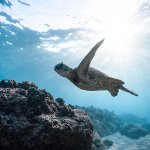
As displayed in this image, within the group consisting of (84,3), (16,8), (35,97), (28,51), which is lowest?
(35,97)

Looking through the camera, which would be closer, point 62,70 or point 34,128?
point 34,128

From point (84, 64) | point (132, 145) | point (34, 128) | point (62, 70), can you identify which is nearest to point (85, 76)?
point (84, 64)

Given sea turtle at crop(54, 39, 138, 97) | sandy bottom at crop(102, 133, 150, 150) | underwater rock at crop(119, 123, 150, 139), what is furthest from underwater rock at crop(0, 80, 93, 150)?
underwater rock at crop(119, 123, 150, 139)

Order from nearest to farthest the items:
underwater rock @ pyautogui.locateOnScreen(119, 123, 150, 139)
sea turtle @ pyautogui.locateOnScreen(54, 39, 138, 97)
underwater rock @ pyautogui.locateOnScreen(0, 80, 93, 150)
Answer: underwater rock @ pyautogui.locateOnScreen(0, 80, 93, 150) < sea turtle @ pyautogui.locateOnScreen(54, 39, 138, 97) < underwater rock @ pyautogui.locateOnScreen(119, 123, 150, 139)

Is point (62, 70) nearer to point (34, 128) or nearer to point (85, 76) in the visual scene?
point (85, 76)

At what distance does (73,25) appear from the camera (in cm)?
1485

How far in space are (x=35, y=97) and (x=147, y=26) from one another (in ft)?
61.2

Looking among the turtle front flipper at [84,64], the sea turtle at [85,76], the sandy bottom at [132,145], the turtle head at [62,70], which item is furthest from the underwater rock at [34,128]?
the sandy bottom at [132,145]

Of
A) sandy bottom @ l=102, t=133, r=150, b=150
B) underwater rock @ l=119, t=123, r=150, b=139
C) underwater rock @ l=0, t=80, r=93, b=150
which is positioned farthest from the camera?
underwater rock @ l=119, t=123, r=150, b=139

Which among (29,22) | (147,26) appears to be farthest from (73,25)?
(147,26)

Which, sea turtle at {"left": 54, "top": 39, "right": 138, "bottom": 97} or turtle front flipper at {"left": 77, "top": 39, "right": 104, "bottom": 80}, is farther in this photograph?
sea turtle at {"left": 54, "top": 39, "right": 138, "bottom": 97}

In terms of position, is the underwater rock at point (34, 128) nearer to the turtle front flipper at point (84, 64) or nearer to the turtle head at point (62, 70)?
the turtle head at point (62, 70)

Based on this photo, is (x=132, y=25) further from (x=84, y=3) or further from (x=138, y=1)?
(x=84, y=3)

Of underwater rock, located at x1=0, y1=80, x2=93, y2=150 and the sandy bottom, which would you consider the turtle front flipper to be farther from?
the sandy bottom
